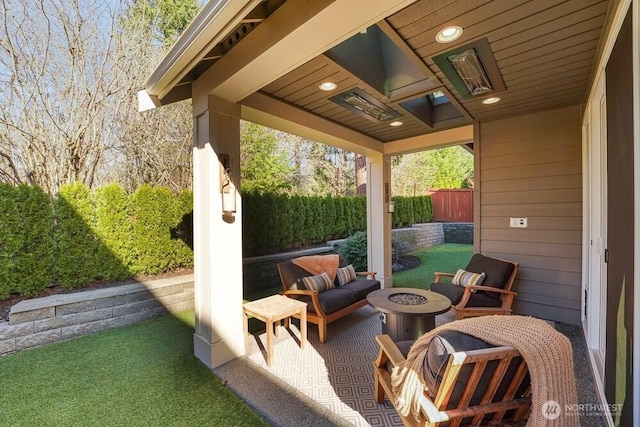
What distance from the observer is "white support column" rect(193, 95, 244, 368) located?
269 centimetres

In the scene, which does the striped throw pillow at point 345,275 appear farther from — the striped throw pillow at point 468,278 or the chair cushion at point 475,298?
the striped throw pillow at point 468,278

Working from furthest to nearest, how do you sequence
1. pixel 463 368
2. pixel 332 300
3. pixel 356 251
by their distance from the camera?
pixel 356 251 < pixel 332 300 < pixel 463 368

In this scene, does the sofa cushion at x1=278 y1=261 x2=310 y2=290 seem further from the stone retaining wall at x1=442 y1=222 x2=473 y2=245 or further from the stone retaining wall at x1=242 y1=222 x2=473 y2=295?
the stone retaining wall at x1=442 y1=222 x2=473 y2=245

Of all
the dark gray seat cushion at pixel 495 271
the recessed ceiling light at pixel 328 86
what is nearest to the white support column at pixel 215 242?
the recessed ceiling light at pixel 328 86

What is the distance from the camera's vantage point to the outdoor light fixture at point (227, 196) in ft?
8.96

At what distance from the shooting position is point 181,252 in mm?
4703

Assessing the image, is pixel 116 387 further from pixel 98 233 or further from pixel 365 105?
pixel 365 105

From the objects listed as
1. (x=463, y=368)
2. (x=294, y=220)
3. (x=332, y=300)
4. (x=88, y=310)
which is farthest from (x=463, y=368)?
(x=294, y=220)

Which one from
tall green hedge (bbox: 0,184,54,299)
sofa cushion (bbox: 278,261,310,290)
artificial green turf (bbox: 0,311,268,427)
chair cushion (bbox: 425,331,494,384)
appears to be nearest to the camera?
chair cushion (bbox: 425,331,494,384)

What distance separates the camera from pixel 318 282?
3.73 m

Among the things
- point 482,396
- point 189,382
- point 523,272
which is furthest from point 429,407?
point 523,272

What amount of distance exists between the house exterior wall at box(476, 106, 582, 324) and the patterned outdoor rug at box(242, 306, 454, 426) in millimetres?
1248

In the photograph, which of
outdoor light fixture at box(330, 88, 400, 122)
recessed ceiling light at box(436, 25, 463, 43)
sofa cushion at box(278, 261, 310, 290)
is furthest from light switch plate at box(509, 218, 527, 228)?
sofa cushion at box(278, 261, 310, 290)

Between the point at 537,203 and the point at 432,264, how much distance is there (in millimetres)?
4004
